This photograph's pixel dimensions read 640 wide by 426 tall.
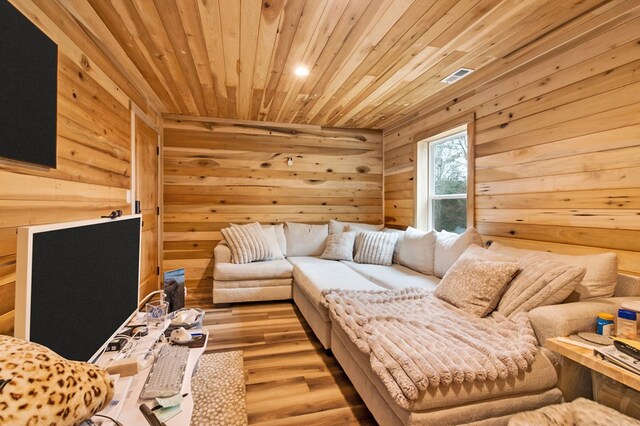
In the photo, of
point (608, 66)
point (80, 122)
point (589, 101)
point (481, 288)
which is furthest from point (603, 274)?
point (80, 122)

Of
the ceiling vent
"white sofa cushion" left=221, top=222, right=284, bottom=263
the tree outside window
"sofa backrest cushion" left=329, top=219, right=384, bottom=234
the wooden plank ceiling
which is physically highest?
the ceiling vent

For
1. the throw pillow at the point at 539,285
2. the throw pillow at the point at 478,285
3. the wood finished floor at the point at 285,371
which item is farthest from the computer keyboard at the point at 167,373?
the throw pillow at the point at 539,285

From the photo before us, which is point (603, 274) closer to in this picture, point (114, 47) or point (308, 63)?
point (308, 63)

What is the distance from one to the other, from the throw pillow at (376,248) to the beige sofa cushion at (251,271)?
886 mm

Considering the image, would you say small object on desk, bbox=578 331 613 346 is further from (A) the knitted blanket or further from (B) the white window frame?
(B) the white window frame

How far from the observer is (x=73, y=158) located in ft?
6.05

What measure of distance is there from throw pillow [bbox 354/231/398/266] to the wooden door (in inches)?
93.9

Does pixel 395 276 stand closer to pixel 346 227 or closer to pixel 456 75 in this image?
pixel 346 227

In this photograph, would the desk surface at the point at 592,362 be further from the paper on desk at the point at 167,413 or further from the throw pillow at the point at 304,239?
the throw pillow at the point at 304,239

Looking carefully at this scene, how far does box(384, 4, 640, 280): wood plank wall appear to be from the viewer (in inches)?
69.5

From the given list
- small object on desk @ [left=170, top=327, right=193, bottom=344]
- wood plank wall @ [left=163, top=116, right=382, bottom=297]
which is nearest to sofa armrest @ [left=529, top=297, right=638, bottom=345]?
small object on desk @ [left=170, top=327, right=193, bottom=344]

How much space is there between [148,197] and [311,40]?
2478 mm

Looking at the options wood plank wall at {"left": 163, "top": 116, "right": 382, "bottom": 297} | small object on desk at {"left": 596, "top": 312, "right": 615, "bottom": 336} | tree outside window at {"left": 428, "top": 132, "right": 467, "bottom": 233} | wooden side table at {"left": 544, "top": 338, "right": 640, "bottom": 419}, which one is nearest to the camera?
wooden side table at {"left": 544, "top": 338, "right": 640, "bottom": 419}

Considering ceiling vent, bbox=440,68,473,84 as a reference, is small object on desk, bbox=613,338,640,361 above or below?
below
